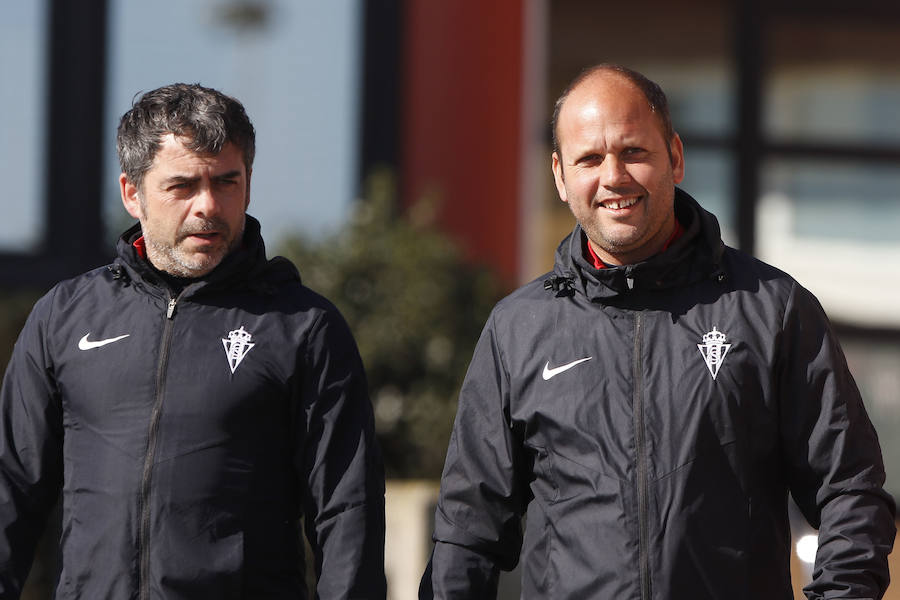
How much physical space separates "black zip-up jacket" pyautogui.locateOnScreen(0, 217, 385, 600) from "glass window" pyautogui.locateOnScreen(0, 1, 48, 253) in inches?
187

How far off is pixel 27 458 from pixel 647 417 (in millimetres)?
1493

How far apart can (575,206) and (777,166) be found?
17.3ft

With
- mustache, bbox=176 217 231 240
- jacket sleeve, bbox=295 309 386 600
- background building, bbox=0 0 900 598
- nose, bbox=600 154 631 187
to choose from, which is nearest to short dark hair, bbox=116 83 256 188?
mustache, bbox=176 217 231 240

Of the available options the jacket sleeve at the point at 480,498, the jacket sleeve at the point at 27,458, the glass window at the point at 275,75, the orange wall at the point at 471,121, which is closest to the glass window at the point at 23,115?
the glass window at the point at 275,75

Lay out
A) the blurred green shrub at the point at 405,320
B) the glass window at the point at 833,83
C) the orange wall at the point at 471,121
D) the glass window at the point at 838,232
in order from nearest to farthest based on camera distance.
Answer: the blurred green shrub at the point at 405,320 → the glass window at the point at 838,232 → the glass window at the point at 833,83 → the orange wall at the point at 471,121

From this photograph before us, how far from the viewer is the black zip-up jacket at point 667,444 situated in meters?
2.76

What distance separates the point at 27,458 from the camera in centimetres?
322

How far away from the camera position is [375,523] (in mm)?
3092

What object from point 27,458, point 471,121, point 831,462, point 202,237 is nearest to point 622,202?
point 831,462

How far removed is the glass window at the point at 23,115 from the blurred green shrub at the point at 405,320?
194 centimetres

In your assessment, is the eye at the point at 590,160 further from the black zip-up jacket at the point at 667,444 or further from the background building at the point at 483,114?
the background building at the point at 483,114

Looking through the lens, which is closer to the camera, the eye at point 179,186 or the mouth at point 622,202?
the mouth at point 622,202

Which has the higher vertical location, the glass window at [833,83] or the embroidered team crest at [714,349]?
the glass window at [833,83]

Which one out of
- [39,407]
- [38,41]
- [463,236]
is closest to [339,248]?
[463,236]
